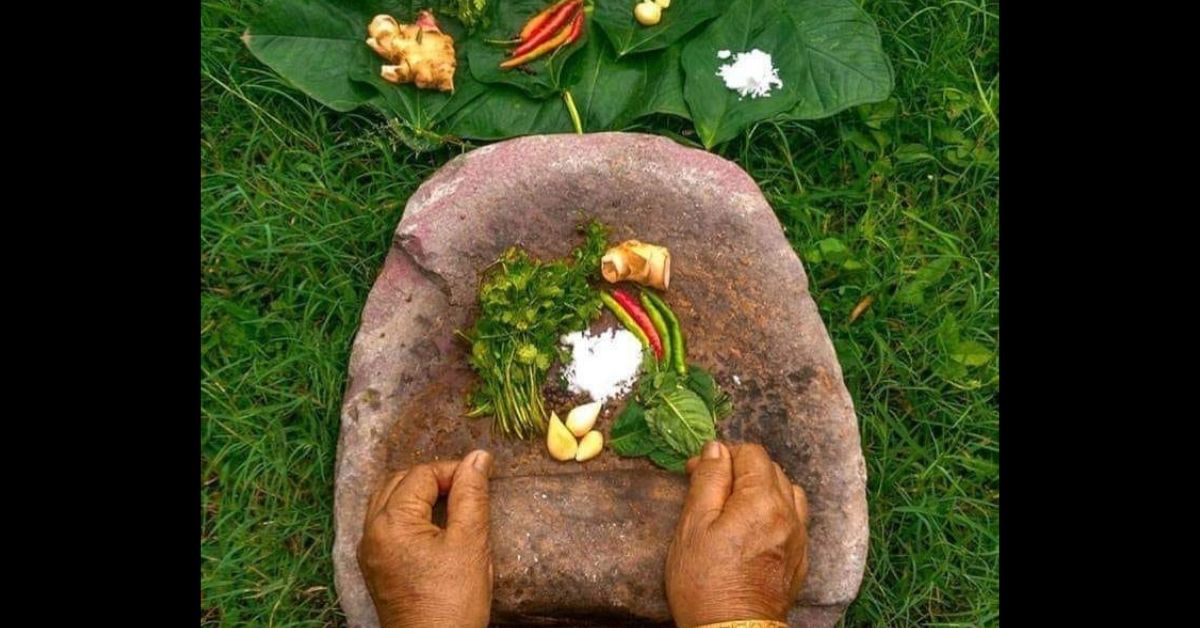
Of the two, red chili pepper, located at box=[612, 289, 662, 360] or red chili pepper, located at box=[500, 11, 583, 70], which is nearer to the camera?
red chili pepper, located at box=[612, 289, 662, 360]

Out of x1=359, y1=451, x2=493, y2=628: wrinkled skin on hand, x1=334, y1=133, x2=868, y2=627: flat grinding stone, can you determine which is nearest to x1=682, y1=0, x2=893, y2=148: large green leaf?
x1=334, y1=133, x2=868, y2=627: flat grinding stone

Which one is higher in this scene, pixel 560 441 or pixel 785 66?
pixel 785 66

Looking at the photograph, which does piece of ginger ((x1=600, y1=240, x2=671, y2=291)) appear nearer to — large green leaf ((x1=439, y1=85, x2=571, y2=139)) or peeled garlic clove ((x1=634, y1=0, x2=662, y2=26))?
large green leaf ((x1=439, y1=85, x2=571, y2=139))

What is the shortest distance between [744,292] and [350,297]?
4.07 ft

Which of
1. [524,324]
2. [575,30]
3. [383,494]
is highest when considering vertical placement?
[575,30]

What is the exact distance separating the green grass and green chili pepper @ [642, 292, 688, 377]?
636 mm

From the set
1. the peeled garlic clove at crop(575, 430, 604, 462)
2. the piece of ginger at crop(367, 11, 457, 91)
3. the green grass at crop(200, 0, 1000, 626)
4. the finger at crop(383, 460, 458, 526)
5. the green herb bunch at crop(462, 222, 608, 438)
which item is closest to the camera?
the finger at crop(383, 460, 458, 526)

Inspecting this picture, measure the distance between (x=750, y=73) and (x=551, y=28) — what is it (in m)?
0.62

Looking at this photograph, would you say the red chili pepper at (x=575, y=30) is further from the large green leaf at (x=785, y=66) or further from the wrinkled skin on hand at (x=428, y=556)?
the wrinkled skin on hand at (x=428, y=556)

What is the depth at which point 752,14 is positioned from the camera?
9.45 ft

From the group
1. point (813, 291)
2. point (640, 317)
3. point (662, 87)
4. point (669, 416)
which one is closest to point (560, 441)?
point (669, 416)

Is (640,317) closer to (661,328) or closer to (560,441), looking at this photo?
(661,328)

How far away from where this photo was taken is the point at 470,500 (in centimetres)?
→ 243

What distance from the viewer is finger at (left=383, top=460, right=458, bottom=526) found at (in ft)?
7.93
